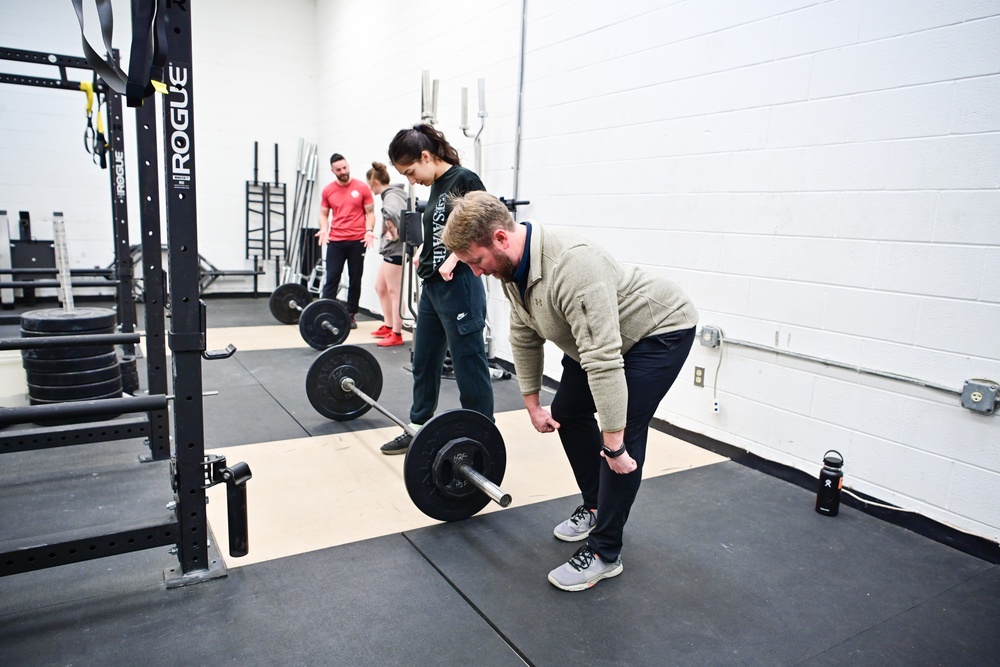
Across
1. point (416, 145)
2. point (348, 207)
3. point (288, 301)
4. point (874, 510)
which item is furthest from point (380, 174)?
point (874, 510)

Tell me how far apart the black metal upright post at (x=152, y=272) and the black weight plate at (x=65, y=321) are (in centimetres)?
75

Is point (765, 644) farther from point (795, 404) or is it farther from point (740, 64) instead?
point (740, 64)

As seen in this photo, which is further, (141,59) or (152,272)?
(152,272)

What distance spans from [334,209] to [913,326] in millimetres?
4486

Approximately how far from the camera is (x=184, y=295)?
1785 mm

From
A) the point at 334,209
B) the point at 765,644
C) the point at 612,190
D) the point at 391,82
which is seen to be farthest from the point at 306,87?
the point at 765,644

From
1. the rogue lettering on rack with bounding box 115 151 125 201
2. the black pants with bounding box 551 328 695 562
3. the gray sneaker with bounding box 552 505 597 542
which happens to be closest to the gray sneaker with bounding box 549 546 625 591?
the black pants with bounding box 551 328 695 562

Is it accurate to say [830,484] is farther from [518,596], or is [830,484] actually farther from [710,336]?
[518,596]

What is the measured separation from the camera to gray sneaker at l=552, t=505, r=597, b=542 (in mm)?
2254

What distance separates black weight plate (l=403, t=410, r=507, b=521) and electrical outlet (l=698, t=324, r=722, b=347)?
1329 mm

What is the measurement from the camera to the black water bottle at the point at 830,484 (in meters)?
2.50

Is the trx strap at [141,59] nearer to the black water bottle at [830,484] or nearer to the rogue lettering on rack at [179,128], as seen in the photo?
the rogue lettering on rack at [179,128]

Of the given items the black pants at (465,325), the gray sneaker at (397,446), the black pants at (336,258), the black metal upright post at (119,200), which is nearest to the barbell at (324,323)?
the black pants at (336,258)

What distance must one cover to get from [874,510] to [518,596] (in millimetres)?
1519
